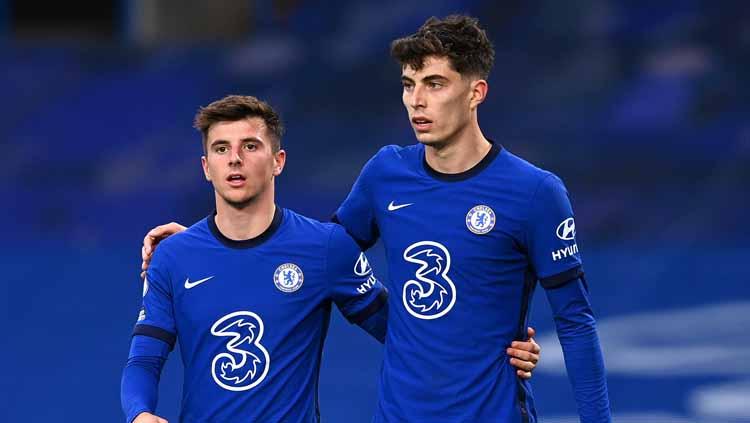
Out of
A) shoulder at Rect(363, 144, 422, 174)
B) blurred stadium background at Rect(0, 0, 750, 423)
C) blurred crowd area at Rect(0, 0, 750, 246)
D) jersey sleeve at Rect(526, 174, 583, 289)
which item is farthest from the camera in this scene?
blurred crowd area at Rect(0, 0, 750, 246)

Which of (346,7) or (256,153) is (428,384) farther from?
(346,7)

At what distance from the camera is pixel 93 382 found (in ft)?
28.7

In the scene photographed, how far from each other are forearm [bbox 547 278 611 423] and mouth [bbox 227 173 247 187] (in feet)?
3.61

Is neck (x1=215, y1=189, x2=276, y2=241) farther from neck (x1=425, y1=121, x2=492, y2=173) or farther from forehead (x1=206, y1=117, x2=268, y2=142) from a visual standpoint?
neck (x1=425, y1=121, x2=492, y2=173)

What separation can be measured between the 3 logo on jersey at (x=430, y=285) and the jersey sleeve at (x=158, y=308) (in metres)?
0.79

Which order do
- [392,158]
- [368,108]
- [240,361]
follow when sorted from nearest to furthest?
[240,361] → [392,158] → [368,108]

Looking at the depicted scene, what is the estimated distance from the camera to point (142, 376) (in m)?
4.60

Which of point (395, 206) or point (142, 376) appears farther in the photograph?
point (395, 206)

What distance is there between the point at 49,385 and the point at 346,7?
7.30 m

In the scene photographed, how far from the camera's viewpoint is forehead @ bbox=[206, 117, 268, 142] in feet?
15.6

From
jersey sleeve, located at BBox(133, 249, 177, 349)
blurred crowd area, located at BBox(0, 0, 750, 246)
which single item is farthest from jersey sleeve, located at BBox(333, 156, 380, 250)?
blurred crowd area, located at BBox(0, 0, 750, 246)

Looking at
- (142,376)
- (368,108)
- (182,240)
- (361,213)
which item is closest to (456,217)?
(361,213)

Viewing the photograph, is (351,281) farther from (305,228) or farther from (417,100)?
(417,100)

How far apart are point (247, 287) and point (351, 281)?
0.37 m
